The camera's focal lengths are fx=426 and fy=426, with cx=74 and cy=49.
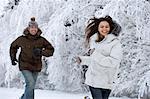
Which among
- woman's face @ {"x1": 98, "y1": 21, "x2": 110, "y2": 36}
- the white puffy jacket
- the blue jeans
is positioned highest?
woman's face @ {"x1": 98, "y1": 21, "x2": 110, "y2": 36}

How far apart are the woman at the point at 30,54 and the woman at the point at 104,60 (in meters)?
1.76

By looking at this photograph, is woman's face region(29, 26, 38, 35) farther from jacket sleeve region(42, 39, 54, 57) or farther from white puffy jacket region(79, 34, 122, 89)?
white puffy jacket region(79, 34, 122, 89)

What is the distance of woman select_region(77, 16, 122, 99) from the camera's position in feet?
17.6

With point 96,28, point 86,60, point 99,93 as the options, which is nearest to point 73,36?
point 96,28

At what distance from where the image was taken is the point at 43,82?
1332 centimetres

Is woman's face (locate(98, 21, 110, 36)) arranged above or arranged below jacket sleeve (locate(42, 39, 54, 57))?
above

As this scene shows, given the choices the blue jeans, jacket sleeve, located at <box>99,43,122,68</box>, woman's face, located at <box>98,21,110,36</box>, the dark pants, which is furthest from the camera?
the blue jeans

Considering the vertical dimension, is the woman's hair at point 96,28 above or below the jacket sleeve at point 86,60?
above

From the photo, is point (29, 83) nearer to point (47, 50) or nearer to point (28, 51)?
point (28, 51)

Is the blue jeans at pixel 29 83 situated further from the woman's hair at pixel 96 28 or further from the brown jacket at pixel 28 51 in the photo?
the woman's hair at pixel 96 28

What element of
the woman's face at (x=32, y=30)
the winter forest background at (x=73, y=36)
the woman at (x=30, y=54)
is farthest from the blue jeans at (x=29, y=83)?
the winter forest background at (x=73, y=36)

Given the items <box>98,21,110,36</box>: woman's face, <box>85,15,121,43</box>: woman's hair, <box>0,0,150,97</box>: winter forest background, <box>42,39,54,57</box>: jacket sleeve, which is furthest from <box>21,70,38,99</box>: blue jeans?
<box>0,0,150,97</box>: winter forest background

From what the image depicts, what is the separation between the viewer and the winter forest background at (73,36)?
10.4m

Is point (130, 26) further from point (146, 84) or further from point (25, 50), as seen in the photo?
point (25, 50)
